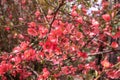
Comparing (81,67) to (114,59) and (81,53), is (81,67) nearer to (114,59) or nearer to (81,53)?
→ (114,59)

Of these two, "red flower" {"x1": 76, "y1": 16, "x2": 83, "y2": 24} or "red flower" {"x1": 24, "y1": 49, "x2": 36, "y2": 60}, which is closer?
"red flower" {"x1": 24, "y1": 49, "x2": 36, "y2": 60}

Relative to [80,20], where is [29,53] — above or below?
below

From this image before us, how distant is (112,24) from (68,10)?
2.48ft

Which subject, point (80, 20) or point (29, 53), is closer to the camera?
point (29, 53)

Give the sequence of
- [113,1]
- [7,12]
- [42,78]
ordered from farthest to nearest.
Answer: [7,12], [113,1], [42,78]

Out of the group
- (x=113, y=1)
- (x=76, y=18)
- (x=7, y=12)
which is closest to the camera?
(x=76, y=18)

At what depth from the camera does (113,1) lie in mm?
4805

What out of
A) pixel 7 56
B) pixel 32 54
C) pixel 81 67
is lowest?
pixel 81 67

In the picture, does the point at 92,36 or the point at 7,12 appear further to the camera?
the point at 7,12

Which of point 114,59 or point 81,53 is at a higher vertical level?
point 81,53

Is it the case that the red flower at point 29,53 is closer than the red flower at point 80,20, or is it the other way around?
the red flower at point 29,53

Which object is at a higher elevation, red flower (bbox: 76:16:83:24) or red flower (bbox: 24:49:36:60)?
red flower (bbox: 76:16:83:24)

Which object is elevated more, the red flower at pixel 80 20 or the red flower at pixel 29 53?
the red flower at pixel 80 20

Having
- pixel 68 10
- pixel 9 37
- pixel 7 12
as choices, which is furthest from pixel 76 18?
pixel 7 12
